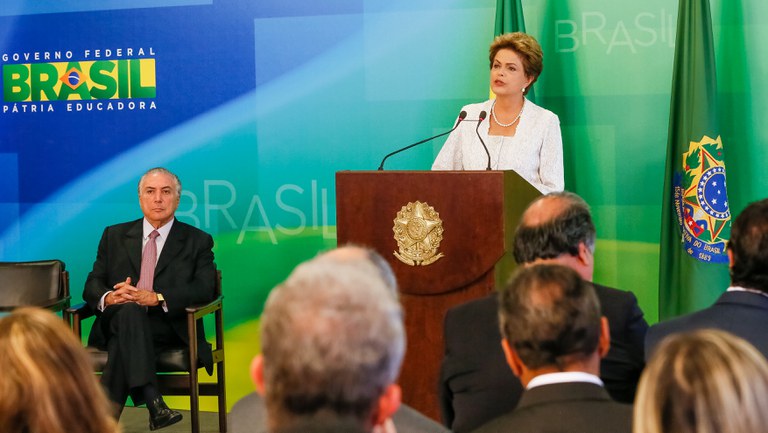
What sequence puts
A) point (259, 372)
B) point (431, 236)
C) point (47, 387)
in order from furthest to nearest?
point (431, 236) < point (47, 387) < point (259, 372)

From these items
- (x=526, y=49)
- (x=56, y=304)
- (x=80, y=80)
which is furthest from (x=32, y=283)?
(x=526, y=49)

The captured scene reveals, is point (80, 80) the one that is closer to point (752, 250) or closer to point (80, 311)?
point (80, 311)

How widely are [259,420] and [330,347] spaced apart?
2.64 ft

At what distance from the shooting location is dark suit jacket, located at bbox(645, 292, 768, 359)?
2.82 metres

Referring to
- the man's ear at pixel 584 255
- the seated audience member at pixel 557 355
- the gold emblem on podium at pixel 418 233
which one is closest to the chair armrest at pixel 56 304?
the gold emblem on podium at pixel 418 233

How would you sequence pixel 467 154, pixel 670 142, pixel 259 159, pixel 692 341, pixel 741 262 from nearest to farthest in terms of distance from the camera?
1. pixel 692 341
2. pixel 741 262
3. pixel 467 154
4. pixel 670 142
5. pixel 259 159

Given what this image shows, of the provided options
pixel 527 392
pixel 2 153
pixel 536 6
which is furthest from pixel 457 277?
pixel 2 153

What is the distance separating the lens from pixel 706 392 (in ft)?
4.79

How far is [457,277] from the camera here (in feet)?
13.3

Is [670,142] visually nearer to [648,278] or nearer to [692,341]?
[648,278]

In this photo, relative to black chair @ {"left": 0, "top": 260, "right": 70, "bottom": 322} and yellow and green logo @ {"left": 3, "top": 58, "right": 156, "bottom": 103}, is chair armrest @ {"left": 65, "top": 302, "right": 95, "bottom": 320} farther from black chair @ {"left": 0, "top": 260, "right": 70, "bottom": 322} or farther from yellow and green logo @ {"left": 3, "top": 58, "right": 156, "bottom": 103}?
yellow and green logo @ {"left": 3, "top": 58, "right": 156, "bottom": 103}

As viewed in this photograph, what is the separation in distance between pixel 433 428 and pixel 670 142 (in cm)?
385

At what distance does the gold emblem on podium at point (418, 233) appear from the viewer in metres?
4.08

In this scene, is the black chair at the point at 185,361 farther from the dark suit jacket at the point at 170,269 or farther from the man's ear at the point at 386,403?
the man's ear at the point at 386,403
